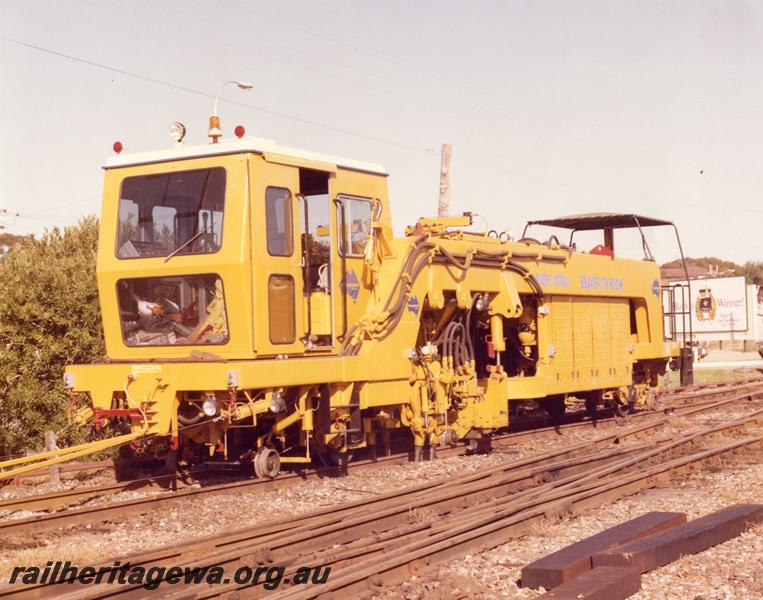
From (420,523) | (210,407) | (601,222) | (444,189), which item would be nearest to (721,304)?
(444,189)

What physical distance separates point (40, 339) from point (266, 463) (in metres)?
4.39

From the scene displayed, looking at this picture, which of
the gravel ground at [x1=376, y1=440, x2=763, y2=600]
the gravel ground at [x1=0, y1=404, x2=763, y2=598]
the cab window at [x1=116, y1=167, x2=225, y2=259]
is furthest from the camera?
the cab window at [x1=116, y1=167, x2=225, y2=259]

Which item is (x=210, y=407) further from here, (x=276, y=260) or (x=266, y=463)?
(x=276, y=260)

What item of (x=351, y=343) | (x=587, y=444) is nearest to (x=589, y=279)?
(x=587, y=444)

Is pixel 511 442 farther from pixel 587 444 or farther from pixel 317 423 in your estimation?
pixel 317 423

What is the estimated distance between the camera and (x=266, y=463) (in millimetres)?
10516

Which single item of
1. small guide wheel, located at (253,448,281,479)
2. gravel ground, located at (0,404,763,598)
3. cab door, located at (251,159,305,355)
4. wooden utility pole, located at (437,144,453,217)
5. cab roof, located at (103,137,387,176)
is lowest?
gravel ground, located at (0,404,763,598)

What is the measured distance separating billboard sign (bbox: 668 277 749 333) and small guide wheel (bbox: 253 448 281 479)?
3758 centimetres

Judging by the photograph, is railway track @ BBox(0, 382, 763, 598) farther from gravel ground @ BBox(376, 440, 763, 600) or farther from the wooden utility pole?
the wooden utility pole

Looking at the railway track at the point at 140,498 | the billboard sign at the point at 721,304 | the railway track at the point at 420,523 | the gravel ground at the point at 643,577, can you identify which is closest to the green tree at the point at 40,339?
the railway track at the point at 140,498

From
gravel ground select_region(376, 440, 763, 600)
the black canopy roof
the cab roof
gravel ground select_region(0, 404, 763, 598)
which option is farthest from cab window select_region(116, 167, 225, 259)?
the black canopy roof

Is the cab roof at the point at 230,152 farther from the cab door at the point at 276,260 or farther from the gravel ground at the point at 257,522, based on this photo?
the gravel ground at the point at 257,522

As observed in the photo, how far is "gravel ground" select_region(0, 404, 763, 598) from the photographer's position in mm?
7238

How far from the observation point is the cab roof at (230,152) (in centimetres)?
1023
